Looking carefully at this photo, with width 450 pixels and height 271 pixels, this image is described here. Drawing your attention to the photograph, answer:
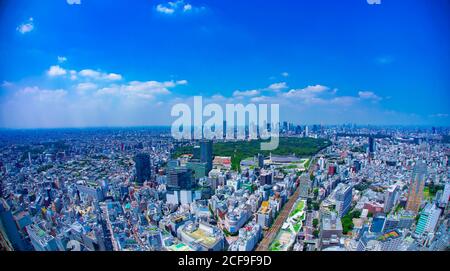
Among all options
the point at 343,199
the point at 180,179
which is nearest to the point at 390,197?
the point at 343,199

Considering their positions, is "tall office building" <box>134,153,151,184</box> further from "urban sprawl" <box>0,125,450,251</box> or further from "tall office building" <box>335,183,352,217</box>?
"tall office building" <box>335,183,352,217</box>

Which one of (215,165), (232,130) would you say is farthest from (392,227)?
(215,165)

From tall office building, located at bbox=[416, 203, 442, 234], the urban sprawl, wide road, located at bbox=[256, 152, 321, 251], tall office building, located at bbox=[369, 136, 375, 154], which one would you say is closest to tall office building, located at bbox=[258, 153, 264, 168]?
the urban sprawl

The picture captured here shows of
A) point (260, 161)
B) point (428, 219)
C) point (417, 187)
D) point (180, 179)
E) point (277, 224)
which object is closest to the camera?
point (428, 219)

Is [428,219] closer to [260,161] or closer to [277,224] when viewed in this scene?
[277,224]

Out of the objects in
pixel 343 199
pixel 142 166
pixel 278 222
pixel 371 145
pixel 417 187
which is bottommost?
pixel 278 222

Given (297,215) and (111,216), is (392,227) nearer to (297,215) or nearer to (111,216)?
(297,215)
